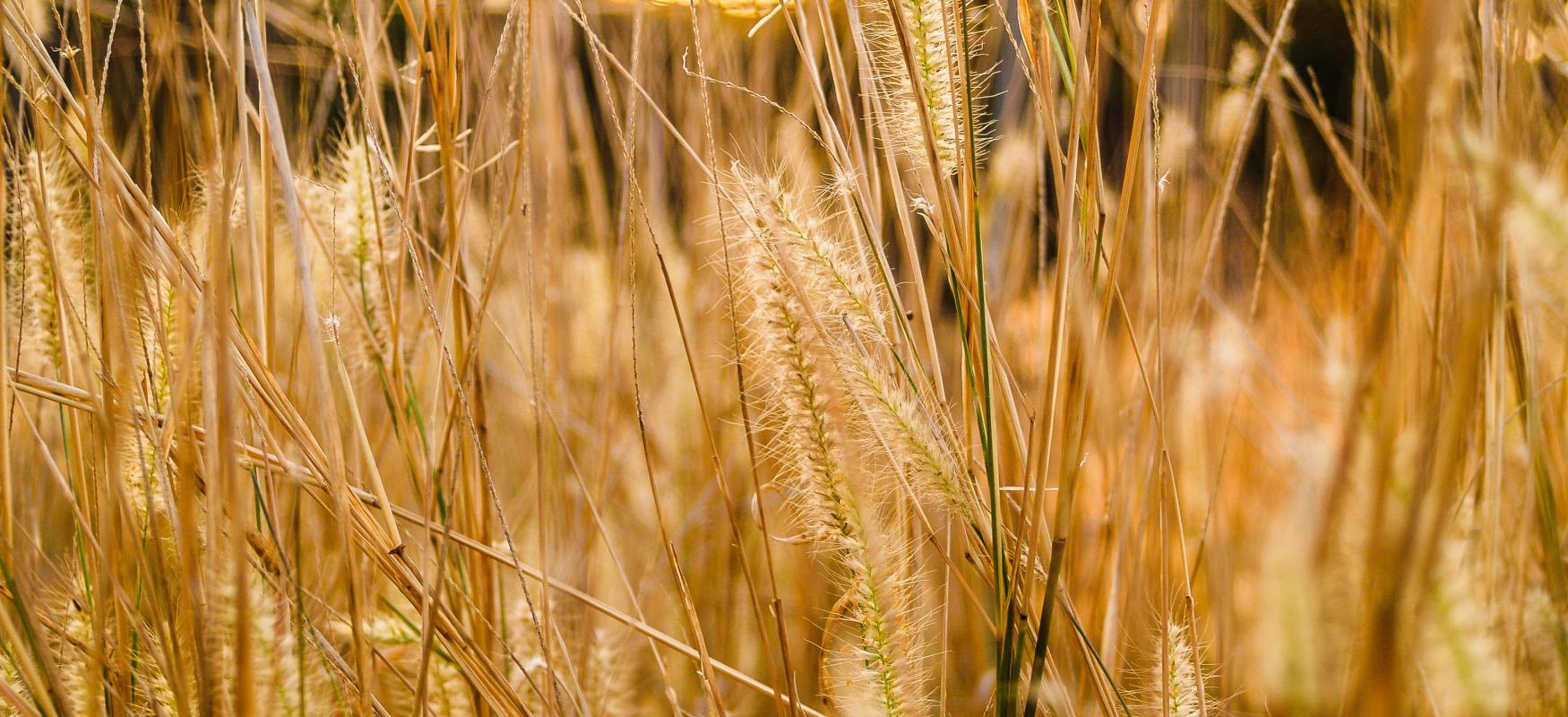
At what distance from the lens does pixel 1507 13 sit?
0.43 metres

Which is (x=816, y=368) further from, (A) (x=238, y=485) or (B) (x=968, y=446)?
(A) (x=238, y=485)

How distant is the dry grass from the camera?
326mm

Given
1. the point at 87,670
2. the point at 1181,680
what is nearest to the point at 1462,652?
the point at 1181,680

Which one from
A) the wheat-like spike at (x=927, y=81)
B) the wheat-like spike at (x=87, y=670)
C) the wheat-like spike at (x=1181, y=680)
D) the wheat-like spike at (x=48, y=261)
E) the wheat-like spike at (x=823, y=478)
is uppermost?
the wheat-like spike at (x=927, y=81)

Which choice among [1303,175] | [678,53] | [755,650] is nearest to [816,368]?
[755,650]

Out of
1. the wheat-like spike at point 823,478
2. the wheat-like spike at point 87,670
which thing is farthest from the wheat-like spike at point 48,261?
the wheat-like spike at point 823,478

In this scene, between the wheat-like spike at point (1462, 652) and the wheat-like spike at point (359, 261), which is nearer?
the wheat-like spike at point (1462, 652)

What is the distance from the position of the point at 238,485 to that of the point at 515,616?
17.1 inches

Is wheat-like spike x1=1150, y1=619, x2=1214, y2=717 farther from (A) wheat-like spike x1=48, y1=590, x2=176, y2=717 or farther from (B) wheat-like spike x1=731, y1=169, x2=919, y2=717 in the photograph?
(A) wheat-like spike x1=48, y1=590, x2=176, y2=717

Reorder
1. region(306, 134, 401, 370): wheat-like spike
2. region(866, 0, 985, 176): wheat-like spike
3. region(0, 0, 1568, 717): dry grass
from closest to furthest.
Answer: region(0, 0, 1568, 717): dry grass < region(866, 0, 985, 176): wheat-like spike < region(306, 134, 401, 370): wheat-like spike

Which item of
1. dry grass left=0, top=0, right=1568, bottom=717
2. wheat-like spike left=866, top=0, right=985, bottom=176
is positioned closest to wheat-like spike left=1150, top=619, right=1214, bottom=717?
dry grass left=0, top=0, right=1568, bottom=717

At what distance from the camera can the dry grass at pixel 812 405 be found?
0.33m

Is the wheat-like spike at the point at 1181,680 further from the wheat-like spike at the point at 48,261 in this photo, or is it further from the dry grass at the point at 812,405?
the wheat-like spike at the point at 48,261

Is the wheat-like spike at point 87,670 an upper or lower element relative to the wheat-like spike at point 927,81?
lower
